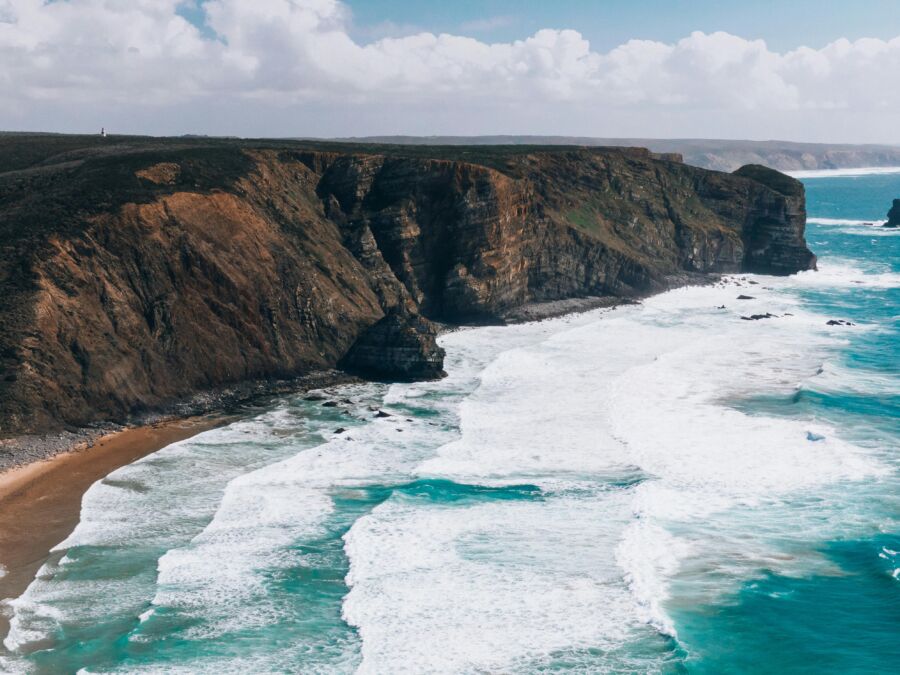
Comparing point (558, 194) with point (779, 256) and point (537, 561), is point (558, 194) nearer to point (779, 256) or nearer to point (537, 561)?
point (779, 256)

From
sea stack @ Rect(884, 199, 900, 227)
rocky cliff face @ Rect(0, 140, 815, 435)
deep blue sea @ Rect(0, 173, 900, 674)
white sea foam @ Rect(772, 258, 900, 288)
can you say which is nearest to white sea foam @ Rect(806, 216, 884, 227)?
sea stack @ Rect(884, 199, 900, 227)

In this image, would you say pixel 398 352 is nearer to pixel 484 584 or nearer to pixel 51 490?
pixel 51 490

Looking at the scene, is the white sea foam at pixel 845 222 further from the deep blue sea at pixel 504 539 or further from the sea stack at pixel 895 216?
the deep blue sea at pixel 504 539

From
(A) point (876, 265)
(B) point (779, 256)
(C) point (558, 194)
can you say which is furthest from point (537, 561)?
(A) point (876, 265)

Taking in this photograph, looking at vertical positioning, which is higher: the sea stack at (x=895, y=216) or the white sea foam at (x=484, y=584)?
the sea stack at (x=895, y=216)

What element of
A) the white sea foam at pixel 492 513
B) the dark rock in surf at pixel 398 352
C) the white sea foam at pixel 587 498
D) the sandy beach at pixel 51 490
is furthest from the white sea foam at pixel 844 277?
the sandy beach at pixel 51 490

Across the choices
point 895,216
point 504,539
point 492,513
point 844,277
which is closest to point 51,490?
point 492,513
